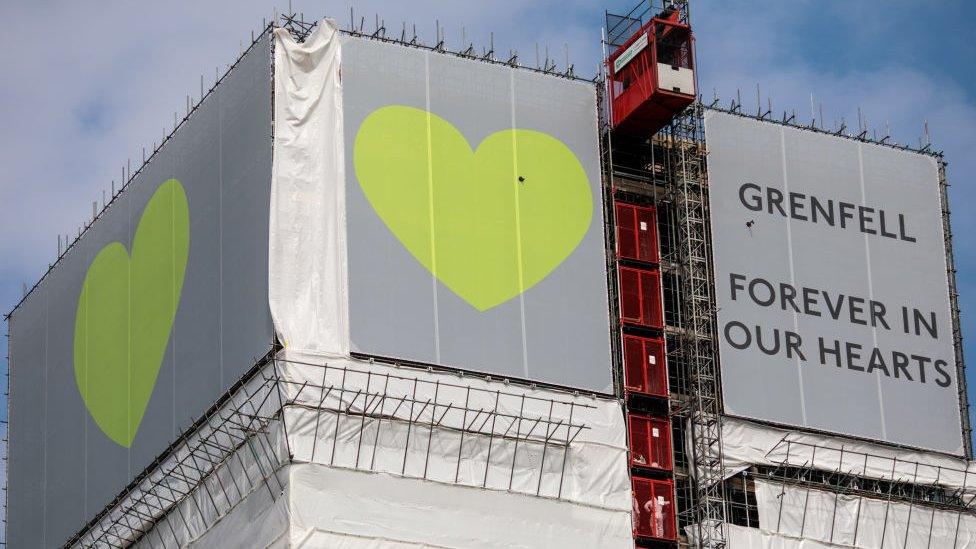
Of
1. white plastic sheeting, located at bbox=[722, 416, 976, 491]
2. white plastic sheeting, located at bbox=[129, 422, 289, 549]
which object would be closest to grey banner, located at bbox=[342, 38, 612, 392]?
white plastic sheeting, located at bbox=[129, 422, 289, 549]

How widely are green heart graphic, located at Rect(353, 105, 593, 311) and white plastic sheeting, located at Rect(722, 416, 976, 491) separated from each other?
11.8 m

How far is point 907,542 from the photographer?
110062 mm

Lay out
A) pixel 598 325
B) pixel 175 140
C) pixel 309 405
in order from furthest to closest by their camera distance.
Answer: pixel 175 140
pixel 598 325
pixel 309 405

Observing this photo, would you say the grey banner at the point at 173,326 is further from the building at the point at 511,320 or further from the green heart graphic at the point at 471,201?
the green heart graphic at the point at 471,201

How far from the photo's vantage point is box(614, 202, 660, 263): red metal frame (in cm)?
11006

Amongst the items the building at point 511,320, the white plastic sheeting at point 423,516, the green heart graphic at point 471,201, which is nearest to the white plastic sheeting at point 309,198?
the building at point 511,320

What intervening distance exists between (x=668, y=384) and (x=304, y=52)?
72.9 feet

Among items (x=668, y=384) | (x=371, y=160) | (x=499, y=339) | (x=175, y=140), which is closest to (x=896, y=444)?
(x=668, y=384)

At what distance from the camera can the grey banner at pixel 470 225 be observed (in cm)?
10262

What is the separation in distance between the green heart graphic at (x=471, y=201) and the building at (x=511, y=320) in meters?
0.12

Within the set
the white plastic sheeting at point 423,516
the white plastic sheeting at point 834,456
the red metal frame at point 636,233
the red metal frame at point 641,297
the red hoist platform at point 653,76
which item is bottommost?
the white plastic sheeting at point 423,516

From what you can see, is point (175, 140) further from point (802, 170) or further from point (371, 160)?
point (802, 170)

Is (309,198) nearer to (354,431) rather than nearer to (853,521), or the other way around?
(354,431)

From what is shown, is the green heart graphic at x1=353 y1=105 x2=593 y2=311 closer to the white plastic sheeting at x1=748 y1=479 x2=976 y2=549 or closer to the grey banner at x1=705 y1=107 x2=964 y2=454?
the grey banner at x1=705 y1=107 x2=964 y2=454
